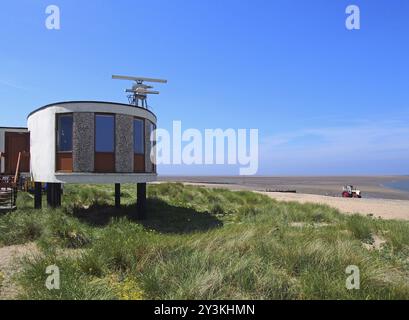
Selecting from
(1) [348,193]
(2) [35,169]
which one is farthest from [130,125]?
(1) [348,193]

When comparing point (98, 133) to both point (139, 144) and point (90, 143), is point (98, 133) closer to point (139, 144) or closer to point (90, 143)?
point (90, 143)

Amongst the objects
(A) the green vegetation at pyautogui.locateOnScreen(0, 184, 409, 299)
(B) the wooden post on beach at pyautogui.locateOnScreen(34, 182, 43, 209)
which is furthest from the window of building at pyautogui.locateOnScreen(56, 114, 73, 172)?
(A) the green vegetation at pyautogui.locateOnScreen(0, 184, 409, 299)

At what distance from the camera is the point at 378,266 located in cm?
662

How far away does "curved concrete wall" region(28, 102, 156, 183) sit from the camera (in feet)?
45.0

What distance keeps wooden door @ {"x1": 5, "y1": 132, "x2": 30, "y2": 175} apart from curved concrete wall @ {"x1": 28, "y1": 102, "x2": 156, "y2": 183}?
2.44 m

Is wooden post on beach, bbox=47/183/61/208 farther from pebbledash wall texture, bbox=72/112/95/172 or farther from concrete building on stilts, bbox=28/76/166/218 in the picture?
pebbledash wall texture, bbox=72/112/95/172

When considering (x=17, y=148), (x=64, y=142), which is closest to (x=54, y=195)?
(x=17, y=148)

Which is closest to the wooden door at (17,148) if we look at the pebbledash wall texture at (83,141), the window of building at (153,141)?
the pebbledash wall texture at (83,141)

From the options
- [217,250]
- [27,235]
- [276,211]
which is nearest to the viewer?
[217,250]

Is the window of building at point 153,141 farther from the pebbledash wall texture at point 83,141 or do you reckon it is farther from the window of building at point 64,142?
the window of building at point 64,142

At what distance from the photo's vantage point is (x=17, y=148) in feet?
58.7
